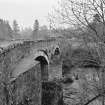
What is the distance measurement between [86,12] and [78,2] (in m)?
0.29

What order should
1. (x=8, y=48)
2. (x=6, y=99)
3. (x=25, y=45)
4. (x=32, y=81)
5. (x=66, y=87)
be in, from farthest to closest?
(x=66, y=87), (x=25, y=45), (x=8, y=48), (x=32, y=81), (x=6, y=99)

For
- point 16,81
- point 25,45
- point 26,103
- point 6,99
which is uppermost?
point 25,45

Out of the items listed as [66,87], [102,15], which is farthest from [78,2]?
[66,87]

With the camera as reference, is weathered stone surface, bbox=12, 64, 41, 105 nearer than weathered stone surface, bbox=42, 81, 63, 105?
Yes

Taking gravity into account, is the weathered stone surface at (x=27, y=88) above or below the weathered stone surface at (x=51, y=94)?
above

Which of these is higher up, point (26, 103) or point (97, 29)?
point (97, 29)

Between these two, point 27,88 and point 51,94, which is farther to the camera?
point 51,94

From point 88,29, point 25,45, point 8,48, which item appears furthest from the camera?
point 25,45

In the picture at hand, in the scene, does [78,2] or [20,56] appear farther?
[20,56]

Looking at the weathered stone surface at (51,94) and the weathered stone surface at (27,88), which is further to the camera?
the weathered stone surface at (51,94)

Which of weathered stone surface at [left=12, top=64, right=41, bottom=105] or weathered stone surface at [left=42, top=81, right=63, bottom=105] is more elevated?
weathered stone surface at [left=12, top=64, right=41, bottom=105]

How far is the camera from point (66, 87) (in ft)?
43.4

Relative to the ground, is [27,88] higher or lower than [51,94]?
higher

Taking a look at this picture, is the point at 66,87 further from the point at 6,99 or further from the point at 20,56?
the point at 6,99
